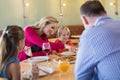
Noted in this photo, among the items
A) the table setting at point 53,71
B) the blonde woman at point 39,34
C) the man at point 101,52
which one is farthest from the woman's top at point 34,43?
Result: the man at point 101,52

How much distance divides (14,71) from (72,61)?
0.92 metres

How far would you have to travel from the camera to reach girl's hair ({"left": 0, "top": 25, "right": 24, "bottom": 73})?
186 centimetres

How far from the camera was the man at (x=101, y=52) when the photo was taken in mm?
1308

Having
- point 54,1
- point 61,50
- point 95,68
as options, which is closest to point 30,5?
point 54,1

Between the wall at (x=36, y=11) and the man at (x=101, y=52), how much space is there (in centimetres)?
549

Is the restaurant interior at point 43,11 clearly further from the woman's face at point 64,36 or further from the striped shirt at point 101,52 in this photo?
the striped shirt at point 101,52

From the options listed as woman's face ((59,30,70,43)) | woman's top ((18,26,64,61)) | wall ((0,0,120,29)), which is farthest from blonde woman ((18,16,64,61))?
wall ((0,0,120,29))

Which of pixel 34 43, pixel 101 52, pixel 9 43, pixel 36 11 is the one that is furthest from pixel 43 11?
pixel 101 52

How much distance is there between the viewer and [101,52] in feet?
4.33

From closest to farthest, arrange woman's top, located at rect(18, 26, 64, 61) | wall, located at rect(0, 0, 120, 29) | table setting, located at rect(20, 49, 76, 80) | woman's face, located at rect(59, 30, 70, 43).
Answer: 1. table setting, located at rect(20, 49, 76, 80)
2. woman's top, located at rect(18, 26, 64, 61)
3. woman's face, located at rect(59, 30, 70, 43)
4. wall, located at rect(0, 0, 120, 29)

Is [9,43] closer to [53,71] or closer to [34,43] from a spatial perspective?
[53,71]

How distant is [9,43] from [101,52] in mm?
867

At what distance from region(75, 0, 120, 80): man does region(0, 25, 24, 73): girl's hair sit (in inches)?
26.9

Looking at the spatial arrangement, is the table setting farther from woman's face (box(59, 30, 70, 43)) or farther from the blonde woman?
woman's face (box(59, 30, 70, 43))
